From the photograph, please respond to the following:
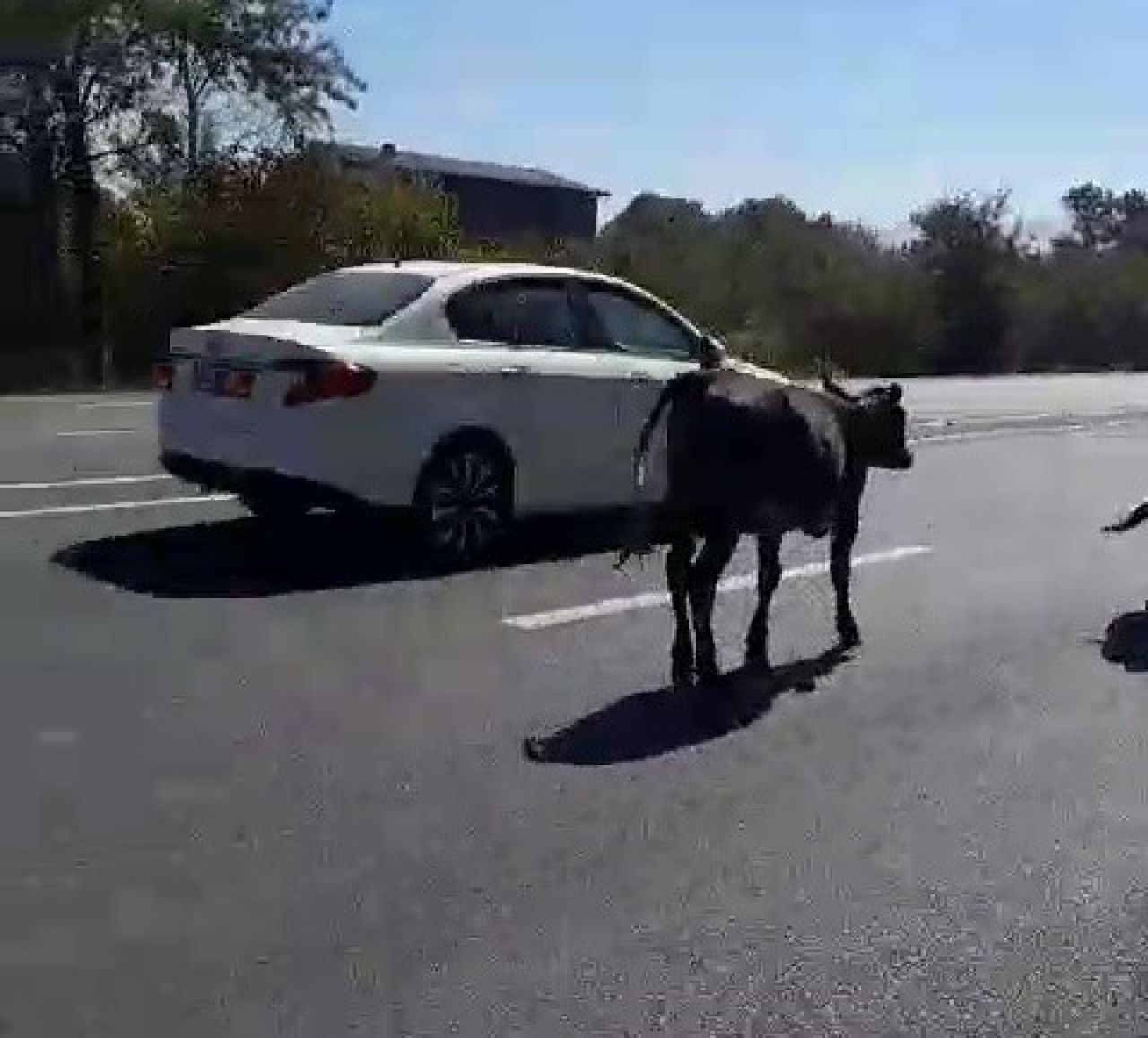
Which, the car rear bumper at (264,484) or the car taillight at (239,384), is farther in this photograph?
the car taillight at (239,384)

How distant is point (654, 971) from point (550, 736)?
244 cm

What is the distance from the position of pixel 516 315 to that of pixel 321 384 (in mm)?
1662

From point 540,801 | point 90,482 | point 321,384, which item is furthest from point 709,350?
point 540,801

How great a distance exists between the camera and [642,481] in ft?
35.6

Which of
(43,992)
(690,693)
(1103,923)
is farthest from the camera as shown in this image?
(690,693)

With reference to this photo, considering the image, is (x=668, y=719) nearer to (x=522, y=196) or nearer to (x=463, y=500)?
(x=463, y=500)

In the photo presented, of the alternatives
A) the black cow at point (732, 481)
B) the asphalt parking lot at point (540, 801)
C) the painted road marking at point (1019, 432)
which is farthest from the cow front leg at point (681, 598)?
the painted road marking at point (1019, 432)

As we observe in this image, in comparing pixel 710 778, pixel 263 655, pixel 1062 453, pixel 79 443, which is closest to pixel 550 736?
pixel 710 778

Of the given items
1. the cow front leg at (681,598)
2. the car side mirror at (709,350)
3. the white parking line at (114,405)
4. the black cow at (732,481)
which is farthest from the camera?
the white parking line at (114,405)

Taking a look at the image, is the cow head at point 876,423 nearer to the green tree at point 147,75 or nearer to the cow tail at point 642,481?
the cow tail at point 642,481

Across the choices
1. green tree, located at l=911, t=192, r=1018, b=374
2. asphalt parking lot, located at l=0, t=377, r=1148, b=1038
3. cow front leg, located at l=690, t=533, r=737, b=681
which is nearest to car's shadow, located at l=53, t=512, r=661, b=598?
asphalt parking lot, located at l=0, t=377, r=1148, b=1038

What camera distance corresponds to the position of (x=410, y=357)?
1091cm

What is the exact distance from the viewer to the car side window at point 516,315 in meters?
11.4

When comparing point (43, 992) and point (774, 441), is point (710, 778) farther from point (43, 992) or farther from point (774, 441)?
point (43, 992)
